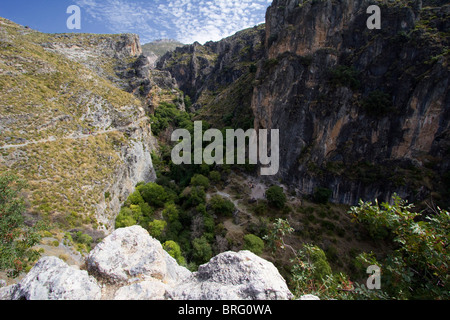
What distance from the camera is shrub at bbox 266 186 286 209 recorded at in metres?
32.1

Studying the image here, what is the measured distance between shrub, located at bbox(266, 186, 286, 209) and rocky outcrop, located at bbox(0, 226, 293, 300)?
2681 cm

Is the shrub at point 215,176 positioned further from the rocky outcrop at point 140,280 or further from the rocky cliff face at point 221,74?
the rocky outcrop at point 140,280

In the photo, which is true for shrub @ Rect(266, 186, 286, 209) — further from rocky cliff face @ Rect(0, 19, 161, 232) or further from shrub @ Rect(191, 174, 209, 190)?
rocky cliff face @ Rect(0, 19, 161, 232)

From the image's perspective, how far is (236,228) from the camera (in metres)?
29.5

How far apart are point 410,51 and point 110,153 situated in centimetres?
4651

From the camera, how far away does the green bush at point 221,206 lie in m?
Result: 31.1

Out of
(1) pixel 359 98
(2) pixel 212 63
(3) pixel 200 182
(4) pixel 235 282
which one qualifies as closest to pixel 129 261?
(4) pixel 235 282

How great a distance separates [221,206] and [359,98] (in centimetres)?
2869

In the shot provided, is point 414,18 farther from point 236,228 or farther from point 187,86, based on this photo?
point 187,86

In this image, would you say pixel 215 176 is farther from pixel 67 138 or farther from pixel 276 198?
pixel 67 138

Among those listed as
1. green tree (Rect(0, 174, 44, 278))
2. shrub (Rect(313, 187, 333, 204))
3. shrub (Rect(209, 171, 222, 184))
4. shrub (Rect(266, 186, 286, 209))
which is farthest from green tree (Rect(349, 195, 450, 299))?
shrub (Rect(209, 171, 222, 184))

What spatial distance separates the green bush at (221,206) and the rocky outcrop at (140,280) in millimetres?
24081

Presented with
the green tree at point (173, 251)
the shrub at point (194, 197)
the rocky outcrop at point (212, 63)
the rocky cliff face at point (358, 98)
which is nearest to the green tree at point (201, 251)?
the green tree at point (173, 251)
